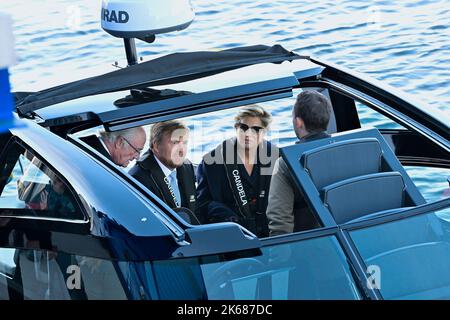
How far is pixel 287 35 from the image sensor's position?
12.3 metres

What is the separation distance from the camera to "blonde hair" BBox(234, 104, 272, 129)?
16.4 ft

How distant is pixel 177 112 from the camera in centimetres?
433

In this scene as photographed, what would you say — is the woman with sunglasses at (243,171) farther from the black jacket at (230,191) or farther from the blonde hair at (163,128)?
the blonde hair at (163,128)

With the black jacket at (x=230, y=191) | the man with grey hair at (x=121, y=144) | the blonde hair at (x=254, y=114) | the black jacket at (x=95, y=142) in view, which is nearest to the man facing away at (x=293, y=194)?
the black jacket at (x=230, y=191)

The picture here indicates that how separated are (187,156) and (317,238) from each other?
1.66 meters

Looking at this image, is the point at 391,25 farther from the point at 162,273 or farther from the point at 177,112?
the point at 162,273

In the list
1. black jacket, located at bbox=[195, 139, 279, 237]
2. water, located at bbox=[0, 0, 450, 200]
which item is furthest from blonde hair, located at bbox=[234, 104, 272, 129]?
water, located at bbox=[0, 0, 450, 200]

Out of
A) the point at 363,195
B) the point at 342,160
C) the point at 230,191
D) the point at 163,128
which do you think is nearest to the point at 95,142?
the point at 163,128

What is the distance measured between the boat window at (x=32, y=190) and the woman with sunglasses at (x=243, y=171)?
0.99 m

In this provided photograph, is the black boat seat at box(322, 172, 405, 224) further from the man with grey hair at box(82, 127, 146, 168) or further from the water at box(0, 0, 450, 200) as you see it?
the water at box(0, 0, 450, 200)

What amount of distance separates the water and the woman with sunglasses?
5.18 m

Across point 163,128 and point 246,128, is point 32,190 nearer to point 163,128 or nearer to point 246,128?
point 163,128

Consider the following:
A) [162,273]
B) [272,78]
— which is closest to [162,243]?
[162,273]

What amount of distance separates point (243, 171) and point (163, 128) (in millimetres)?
468
